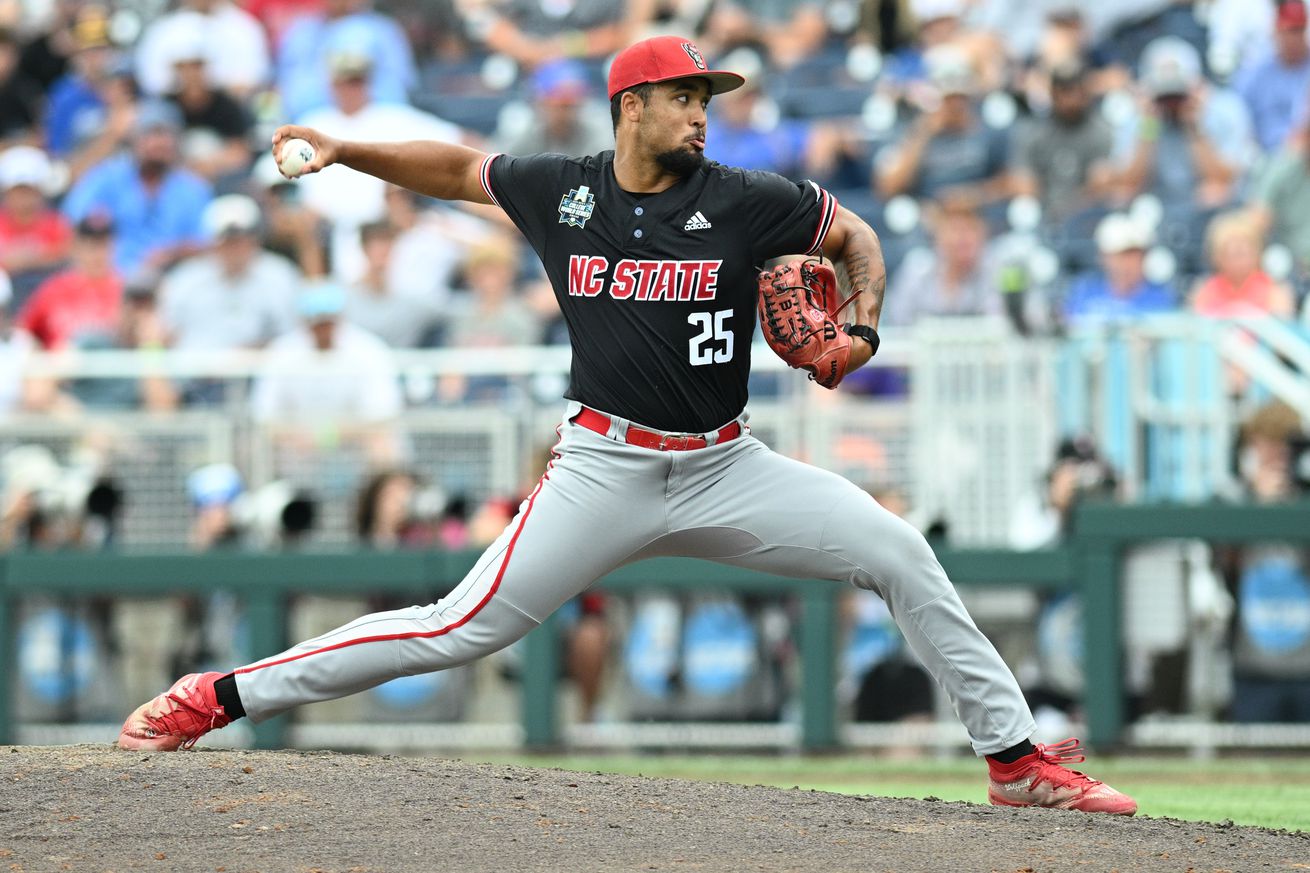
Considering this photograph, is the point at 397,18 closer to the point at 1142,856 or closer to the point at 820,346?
the point at 820,346

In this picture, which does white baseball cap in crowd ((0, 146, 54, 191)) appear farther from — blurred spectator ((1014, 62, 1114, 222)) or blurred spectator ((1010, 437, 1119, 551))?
blurred spectator ((1010, 437, 1119, 551))

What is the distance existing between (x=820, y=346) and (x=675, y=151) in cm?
64

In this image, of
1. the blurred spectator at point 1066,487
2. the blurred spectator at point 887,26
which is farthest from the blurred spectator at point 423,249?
the blurred spectator at point 1066,487

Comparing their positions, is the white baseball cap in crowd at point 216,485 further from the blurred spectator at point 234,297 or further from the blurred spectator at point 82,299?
the blurred spectator at point 82,299

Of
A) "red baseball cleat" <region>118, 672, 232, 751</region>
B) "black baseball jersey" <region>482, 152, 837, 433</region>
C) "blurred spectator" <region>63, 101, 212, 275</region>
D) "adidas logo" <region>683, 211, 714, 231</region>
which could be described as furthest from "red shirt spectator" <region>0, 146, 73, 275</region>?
"adidas logo" <region>683, 211, 714, 231</region>

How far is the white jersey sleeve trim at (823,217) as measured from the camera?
5223 millimetres

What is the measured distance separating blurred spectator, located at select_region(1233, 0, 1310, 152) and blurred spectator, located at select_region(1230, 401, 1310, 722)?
12.2 ft

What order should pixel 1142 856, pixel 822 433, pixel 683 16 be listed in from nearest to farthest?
pixel 1142 856 → pixel 822 433 → pixel 683 16

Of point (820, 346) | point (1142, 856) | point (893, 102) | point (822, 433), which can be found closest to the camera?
point (1142, 856)

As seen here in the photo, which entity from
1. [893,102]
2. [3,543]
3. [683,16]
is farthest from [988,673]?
[683,16]

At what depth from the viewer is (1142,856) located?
4.61m

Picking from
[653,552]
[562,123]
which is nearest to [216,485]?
[562,123]

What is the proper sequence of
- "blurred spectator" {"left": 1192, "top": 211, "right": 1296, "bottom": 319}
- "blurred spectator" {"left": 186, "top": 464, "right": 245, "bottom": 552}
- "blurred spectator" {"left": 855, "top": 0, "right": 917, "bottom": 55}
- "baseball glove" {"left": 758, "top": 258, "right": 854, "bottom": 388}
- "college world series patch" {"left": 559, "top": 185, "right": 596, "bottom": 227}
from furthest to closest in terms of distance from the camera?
1. "blurred spectator" {"left": 855, "top": 0, "right": 917, "bottom": 55}
2. "blurred spectator" {"left": 1192, "top": 211, "right": 1296, "bottom": 319}
3. "blurred spectator" {"left": 186, "top": 464, "right": 245, "bottom": 552}
4. "college world series patch" {"left": 559, "top": 185, "right": 596, "bottom": 227}
5. "baseball glove" {"left": 758, "top": 258, "right": 854, "bottom": 388}

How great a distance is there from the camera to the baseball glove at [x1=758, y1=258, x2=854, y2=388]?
502 cm
